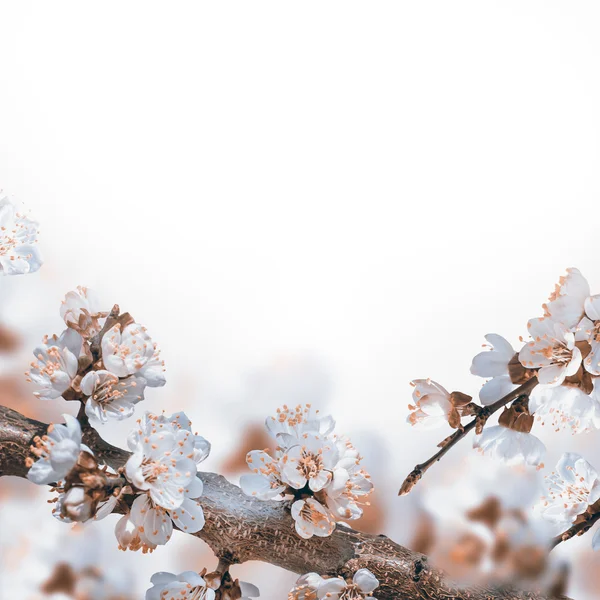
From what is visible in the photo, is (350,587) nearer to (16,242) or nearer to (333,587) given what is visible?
(333,587)

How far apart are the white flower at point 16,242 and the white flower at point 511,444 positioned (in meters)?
0.53

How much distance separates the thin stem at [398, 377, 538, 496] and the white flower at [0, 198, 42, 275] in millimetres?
488

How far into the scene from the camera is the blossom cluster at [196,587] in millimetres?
710

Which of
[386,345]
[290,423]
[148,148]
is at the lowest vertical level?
[290,423]

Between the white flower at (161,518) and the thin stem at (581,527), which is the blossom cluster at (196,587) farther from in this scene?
the thin stem at (581,527)

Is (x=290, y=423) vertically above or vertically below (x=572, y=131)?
below

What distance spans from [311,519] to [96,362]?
27 centimetres

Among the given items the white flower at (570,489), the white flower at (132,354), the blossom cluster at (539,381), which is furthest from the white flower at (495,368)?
the white flower at (132,354)

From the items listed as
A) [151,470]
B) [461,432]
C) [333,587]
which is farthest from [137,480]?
[461,432]

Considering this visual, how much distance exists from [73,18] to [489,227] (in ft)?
1.78

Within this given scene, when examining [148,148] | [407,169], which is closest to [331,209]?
[407,169]

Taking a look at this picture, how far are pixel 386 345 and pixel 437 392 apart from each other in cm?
9

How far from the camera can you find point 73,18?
0.81 meters

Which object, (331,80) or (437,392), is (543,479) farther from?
(331,80)
